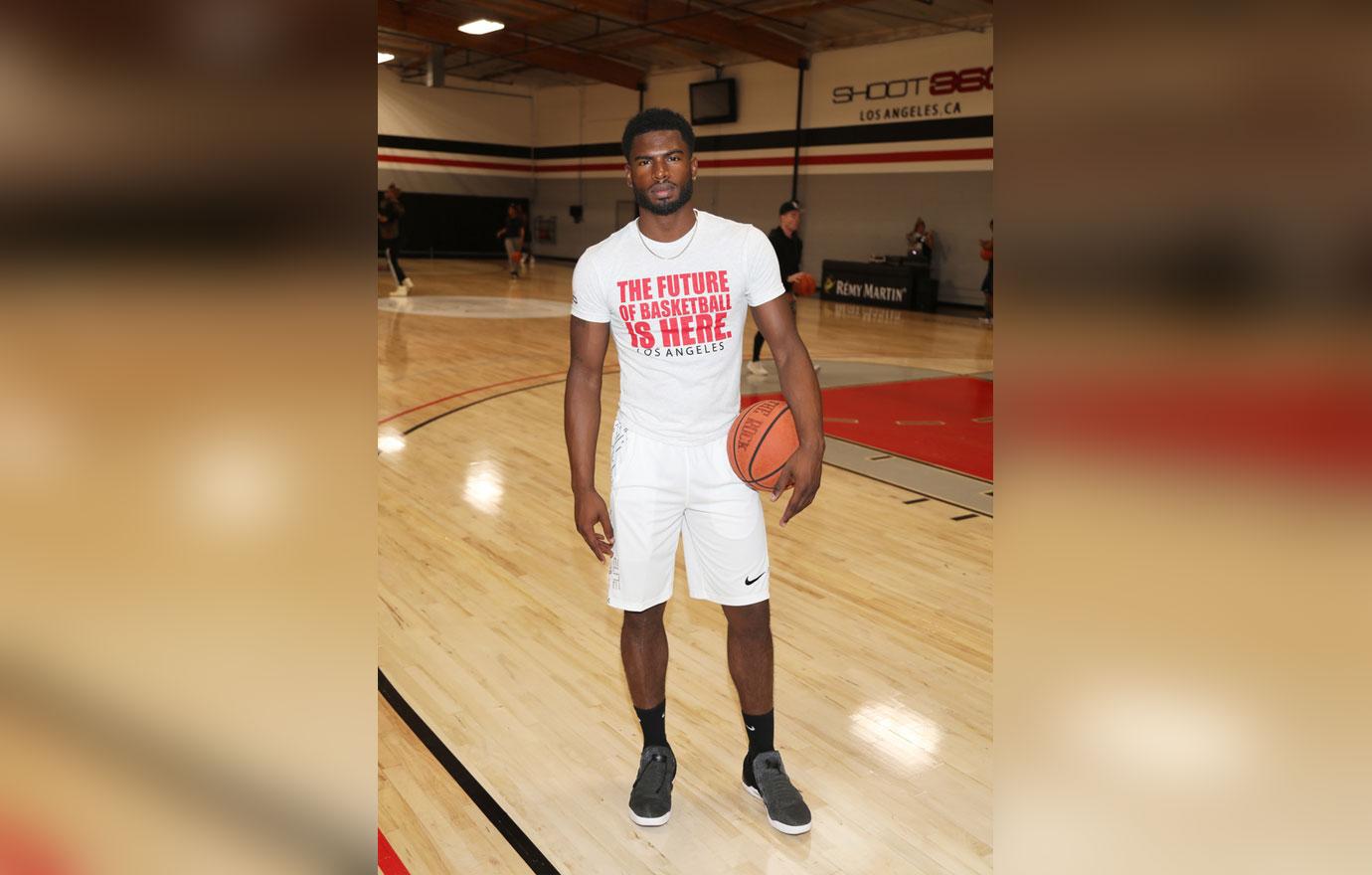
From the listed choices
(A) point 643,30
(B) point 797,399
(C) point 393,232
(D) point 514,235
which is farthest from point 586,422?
(D) point 514,235

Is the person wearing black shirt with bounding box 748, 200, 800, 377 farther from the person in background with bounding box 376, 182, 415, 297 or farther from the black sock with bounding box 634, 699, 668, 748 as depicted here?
the person in background with bounding box 376, 182, 415, 297

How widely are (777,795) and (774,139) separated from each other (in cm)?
2089

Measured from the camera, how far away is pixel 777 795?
117 inches

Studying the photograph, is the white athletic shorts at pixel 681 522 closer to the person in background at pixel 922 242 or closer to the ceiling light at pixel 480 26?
the person in background at pixel 922 242

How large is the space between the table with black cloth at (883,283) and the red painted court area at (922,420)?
8.08 m

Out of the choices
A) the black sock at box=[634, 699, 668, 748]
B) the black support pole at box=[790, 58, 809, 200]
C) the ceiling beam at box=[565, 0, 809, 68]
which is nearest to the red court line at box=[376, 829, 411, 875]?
the black sock at box=[634, 699, 668, 748]

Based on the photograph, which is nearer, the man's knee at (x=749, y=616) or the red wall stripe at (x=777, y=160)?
the man's knee at (x=749, y=616)

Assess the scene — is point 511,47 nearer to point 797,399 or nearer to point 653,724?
point 797,399

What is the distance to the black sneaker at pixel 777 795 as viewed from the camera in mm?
2918

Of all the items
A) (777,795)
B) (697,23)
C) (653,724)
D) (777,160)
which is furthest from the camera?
(777,160)

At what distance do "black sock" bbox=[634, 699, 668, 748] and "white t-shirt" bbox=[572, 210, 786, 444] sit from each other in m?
0.85

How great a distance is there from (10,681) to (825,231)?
2179 cm


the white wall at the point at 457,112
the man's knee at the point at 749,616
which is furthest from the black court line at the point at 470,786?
the white wall at the point at 457,112

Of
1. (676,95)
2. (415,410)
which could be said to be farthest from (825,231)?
(415,410)
